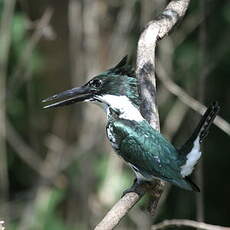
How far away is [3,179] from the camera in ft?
20.1

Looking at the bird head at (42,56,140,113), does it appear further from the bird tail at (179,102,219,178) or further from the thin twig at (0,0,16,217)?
the thin twig at (0,0,16,217)

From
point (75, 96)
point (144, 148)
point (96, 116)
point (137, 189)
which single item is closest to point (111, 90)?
point (75, 96)

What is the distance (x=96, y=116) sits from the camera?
19.5 feet

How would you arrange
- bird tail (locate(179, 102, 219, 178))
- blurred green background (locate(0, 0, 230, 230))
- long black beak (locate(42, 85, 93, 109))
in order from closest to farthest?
bird tail (locate(179, 102, 219, 178)), long black beak (locate(42, 85, 93, 109)), blurred green background (locate(0, 0, 230, 230))

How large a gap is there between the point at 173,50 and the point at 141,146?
7.67 ft

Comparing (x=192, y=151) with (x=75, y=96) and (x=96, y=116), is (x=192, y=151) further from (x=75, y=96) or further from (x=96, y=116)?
(x=96, y=116)

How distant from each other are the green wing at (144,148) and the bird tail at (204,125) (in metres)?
0.08

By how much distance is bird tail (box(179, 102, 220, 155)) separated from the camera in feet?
11.8

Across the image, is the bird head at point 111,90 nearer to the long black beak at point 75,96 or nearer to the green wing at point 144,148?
the long black beak at point 75,96

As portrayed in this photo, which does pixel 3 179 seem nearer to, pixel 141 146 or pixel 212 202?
pixel 212 202

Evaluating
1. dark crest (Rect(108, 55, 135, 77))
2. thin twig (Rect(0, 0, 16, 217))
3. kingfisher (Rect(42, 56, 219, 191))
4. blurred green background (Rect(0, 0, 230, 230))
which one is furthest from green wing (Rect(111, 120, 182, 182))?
Result: thin twig (Rect(0, 0, 16, 217))

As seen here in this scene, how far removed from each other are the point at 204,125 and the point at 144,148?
0.33m

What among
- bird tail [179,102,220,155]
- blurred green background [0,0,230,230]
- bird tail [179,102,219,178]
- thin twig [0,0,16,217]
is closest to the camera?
bird tail [179,102,220,155]

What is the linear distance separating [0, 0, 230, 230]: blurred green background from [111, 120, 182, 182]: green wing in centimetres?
172
